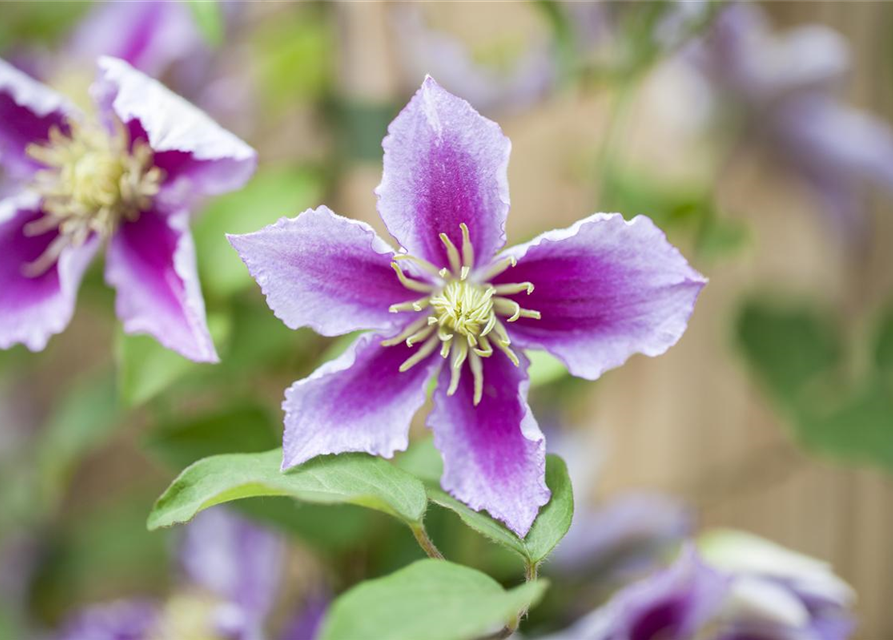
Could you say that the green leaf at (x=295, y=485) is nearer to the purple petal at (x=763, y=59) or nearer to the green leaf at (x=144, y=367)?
the green leaf at (x=144, y=367)

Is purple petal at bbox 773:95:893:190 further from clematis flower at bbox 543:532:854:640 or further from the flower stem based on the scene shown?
the flower stem

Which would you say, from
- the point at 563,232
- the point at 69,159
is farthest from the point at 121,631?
the point at 563,232

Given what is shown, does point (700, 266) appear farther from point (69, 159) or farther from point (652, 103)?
point (69, 159)

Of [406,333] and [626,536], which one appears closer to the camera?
[406,333]

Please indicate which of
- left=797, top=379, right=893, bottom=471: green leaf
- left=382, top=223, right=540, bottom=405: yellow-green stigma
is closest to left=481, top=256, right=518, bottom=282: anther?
left=382, top=223, right=540, bottom=405: yellow-green stigma

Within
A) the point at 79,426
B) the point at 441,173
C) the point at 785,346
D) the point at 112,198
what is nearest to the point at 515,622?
the point at 441,173

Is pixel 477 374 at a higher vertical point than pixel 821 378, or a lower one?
lower

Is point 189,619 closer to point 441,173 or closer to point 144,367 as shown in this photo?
point 144,367
